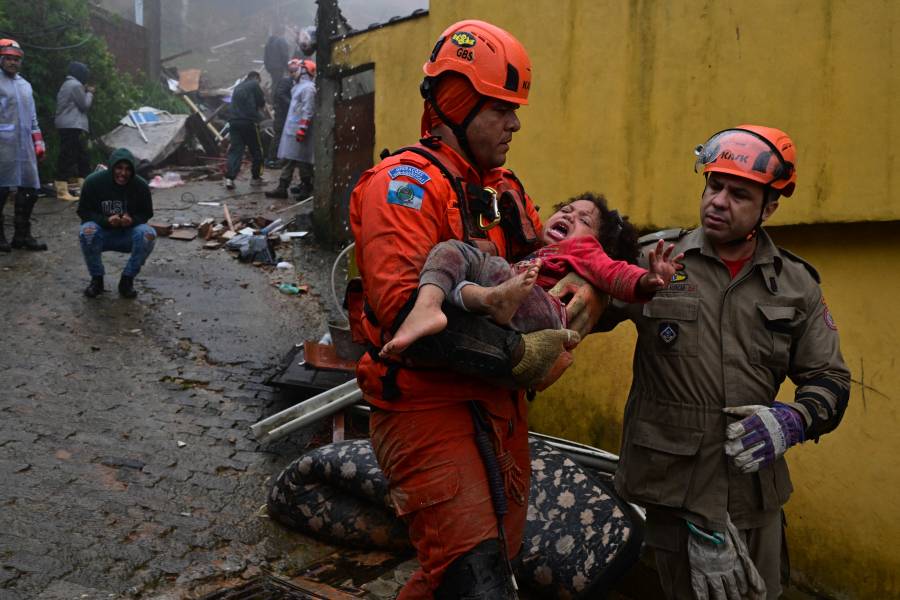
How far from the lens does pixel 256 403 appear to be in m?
6.39

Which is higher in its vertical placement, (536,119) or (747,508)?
(536,119)

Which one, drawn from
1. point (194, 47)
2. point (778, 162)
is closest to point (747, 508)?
point (778, 162)

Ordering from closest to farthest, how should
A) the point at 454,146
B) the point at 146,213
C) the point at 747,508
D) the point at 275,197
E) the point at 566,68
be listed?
the point at 454,146, the point at 747,508, the point at 566,68, the point at 146,213, the point at 275,197

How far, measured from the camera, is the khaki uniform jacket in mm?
2828

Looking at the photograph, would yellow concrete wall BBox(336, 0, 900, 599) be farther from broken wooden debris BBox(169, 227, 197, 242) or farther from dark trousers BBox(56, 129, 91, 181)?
dark trousers BBox(56, 129, 91, 181)

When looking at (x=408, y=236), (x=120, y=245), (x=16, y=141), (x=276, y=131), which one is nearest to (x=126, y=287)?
(x=120, y=245)

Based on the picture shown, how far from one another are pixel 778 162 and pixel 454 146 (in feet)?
3.91

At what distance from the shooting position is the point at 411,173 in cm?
241

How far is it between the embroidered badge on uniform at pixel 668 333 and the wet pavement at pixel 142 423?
2.52 meters

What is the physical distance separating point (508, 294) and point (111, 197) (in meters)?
7.21

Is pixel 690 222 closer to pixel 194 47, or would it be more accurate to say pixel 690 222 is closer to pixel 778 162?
pixel 778 162

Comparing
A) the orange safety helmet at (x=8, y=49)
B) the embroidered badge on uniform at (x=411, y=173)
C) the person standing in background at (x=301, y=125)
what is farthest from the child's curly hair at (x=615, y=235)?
the person standing in background at (x=301, y=125)

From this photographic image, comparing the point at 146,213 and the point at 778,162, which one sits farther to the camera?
the point at 146,213

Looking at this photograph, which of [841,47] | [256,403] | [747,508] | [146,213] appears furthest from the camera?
[146,213]
